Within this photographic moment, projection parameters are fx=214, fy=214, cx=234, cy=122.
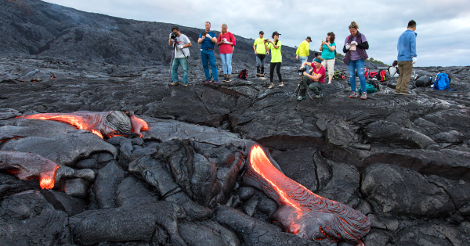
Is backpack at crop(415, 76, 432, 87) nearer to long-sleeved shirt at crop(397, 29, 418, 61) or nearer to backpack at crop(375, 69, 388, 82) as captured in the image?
backpack at crop(375, 69, 388, 82)

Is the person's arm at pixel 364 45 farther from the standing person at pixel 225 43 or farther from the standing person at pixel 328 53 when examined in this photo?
the standing person at pixel 225 43

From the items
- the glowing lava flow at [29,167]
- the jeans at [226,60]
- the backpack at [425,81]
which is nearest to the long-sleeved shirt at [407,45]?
the backpack at [425,81]

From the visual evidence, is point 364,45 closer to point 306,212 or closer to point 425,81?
point 306,212

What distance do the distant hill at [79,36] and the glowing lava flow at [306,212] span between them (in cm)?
1824

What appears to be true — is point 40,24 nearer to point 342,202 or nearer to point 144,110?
point 144,110

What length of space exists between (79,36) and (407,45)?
74.8 feet

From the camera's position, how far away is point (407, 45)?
6152 mm

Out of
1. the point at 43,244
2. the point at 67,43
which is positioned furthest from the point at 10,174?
the point at 67,43

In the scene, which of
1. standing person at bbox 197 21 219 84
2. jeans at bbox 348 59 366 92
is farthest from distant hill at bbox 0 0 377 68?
jeans at bbox 348 59 366 92

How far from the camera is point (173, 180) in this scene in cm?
319

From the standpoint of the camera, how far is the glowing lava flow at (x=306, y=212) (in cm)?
305

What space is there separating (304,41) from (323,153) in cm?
652

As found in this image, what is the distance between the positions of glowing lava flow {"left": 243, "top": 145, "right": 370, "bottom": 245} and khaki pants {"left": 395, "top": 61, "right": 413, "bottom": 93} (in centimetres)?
515

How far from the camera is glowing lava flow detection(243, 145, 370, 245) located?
10.00ft
